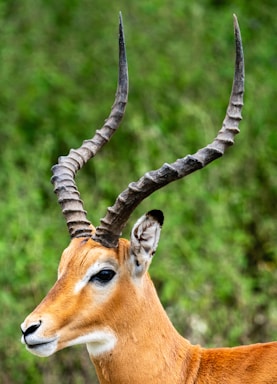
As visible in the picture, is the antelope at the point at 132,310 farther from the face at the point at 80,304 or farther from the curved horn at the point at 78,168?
the curved horn at the point at 78,168

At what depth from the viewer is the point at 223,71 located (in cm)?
1456

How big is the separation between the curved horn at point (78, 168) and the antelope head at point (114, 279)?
126 mm

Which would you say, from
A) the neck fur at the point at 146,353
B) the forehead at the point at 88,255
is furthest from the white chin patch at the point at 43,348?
the forehead at the point at 88,255

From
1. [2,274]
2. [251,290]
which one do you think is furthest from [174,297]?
[2,274]

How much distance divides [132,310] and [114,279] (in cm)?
21

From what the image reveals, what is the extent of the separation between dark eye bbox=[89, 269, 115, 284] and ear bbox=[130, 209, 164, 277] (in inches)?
6.1

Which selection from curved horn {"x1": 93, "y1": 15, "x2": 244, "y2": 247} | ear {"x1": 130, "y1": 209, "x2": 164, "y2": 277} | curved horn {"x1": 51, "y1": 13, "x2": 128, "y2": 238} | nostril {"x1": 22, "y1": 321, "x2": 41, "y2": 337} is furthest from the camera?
curved horn {"x1": 51, "y1": 13, "x2": 128, "y2": 238}

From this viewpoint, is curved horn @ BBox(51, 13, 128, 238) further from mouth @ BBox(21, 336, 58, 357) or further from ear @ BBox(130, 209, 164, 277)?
mouth @ BBox(21, 336, 58, 357)

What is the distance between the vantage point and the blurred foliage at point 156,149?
10805 millimetres

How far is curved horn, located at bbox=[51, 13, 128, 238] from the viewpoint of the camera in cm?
723

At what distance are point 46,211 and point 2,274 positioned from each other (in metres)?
1.26

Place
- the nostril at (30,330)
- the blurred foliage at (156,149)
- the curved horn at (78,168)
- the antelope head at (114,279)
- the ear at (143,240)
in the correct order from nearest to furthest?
the nostril at (30,330) < the antelope head at (114,279) < the ear at (143,240) < the curved horn at (78,168) < the blurred foliage at (156,149)

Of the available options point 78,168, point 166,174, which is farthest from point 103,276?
point 78,168

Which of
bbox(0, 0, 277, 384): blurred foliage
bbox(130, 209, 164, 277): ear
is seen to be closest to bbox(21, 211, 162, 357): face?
bbox(130, 209, 164, 277): ear
